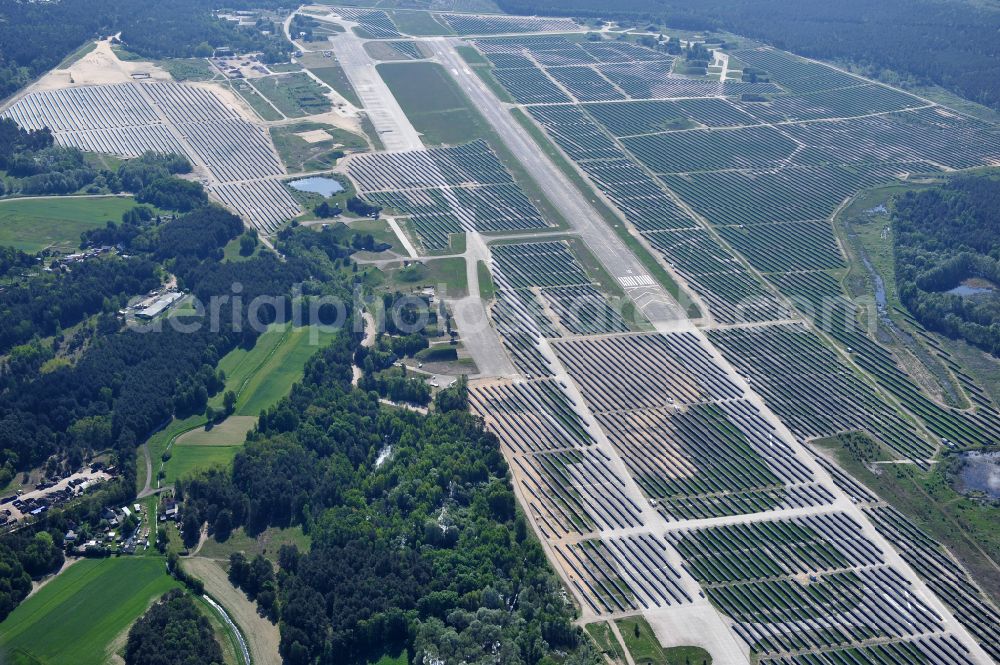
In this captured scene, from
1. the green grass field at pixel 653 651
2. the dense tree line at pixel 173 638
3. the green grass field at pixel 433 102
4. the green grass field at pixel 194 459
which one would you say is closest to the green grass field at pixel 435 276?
the green grass field at pixel 194 459

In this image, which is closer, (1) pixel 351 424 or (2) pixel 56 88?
(1) pixel 351 424

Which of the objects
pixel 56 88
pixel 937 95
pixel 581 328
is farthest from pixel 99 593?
pixel 937 95

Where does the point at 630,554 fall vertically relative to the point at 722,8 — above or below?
below

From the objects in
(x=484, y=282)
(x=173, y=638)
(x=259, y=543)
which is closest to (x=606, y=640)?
(x=259, y=543)

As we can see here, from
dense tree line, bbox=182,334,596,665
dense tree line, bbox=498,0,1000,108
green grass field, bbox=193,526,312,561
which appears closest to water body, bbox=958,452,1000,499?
dense tree line, bbox=182,334,596,665

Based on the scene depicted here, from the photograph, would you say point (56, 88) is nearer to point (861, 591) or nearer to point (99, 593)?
point (99, 593)

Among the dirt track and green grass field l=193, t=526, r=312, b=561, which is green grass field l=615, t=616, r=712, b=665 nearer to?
the dirt track

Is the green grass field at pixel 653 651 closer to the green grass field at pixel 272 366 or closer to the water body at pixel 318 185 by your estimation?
the green grass field at pixel 272 366
